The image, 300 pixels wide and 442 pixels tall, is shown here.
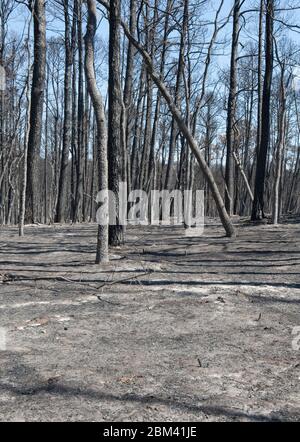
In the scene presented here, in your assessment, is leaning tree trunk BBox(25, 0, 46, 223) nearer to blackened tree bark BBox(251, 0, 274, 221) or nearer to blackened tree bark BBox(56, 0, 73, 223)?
blackened tree bark BBox(56, 0, 73, 223)

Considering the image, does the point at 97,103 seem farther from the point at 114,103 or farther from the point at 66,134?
the point at 66,134

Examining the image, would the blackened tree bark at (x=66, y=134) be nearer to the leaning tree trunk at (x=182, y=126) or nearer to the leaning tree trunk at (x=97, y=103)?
the leaning tree trunk at (x=182, y=126)

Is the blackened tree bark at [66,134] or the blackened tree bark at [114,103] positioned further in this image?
the blackened tree bark at [66,134]

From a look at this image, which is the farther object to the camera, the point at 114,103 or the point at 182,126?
the point at 182,126

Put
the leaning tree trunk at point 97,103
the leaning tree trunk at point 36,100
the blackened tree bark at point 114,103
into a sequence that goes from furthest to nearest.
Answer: the leaning tree trunk at point 36,100
the blackened tree bark at point 114,103
the leaning tree trunk at point 97,103

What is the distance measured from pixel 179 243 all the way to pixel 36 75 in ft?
21.8

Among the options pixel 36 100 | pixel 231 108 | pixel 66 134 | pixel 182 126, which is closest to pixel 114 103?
pixel 182 126

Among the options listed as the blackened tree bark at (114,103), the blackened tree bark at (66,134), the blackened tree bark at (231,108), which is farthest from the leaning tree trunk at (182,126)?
the blackened tree bark at (66,134)

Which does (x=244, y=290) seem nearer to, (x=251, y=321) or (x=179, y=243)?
(x=251, y=321)

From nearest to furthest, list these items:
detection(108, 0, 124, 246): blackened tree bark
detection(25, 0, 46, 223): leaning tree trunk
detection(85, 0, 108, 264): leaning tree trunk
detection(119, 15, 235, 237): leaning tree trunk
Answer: detection(85, 0, 108, 264): leaning tree trunk
detection(108, 0, 124, 246): blackened tree bark
detection(119, 15, 235, 237): leaning tree trunk
detection(25, 0, 46, 223): leaning tree trunk

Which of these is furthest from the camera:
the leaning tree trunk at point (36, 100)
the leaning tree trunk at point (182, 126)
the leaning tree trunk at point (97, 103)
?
the leaning tree trunk at point (36, 100)

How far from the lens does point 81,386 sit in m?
2.84

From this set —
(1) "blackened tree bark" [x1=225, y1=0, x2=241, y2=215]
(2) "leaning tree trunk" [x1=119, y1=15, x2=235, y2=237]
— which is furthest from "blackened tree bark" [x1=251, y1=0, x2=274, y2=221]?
(1) "blackened tree bark" [x1=225, y1=0, x2=241, y2=215]
